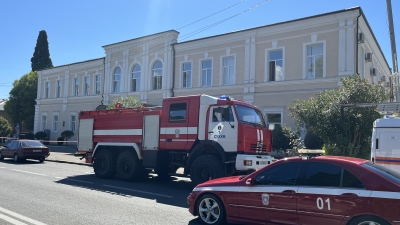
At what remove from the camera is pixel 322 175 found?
576 centimetres

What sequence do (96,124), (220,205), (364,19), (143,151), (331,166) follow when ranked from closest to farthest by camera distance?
1. (331,166)
2. (220,205)
3. (143,151)
4. (96,124)
5. (364,19)

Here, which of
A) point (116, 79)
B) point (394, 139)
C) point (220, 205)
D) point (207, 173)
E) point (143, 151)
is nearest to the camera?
point (220, 205)

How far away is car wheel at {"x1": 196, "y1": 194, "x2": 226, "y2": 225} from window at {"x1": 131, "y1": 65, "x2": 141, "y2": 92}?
25374mm

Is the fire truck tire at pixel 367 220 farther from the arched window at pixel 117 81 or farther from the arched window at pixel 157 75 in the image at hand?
the arched window at pixel 117 81

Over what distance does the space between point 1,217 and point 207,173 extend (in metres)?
5.50

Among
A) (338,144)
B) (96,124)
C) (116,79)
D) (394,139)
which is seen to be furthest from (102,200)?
(116,79)

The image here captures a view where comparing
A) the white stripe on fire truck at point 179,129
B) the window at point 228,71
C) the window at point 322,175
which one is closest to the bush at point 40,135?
the window at point 228,71

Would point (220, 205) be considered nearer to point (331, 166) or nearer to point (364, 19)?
point (331, 166)

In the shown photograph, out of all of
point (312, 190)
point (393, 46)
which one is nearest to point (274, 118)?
point (393, 46)

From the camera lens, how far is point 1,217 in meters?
7.12

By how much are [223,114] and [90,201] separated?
4.51 m

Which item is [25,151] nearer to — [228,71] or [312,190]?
[228,71]

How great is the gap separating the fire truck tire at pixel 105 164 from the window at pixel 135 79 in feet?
58.1

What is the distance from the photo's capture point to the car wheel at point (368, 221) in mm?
5027
